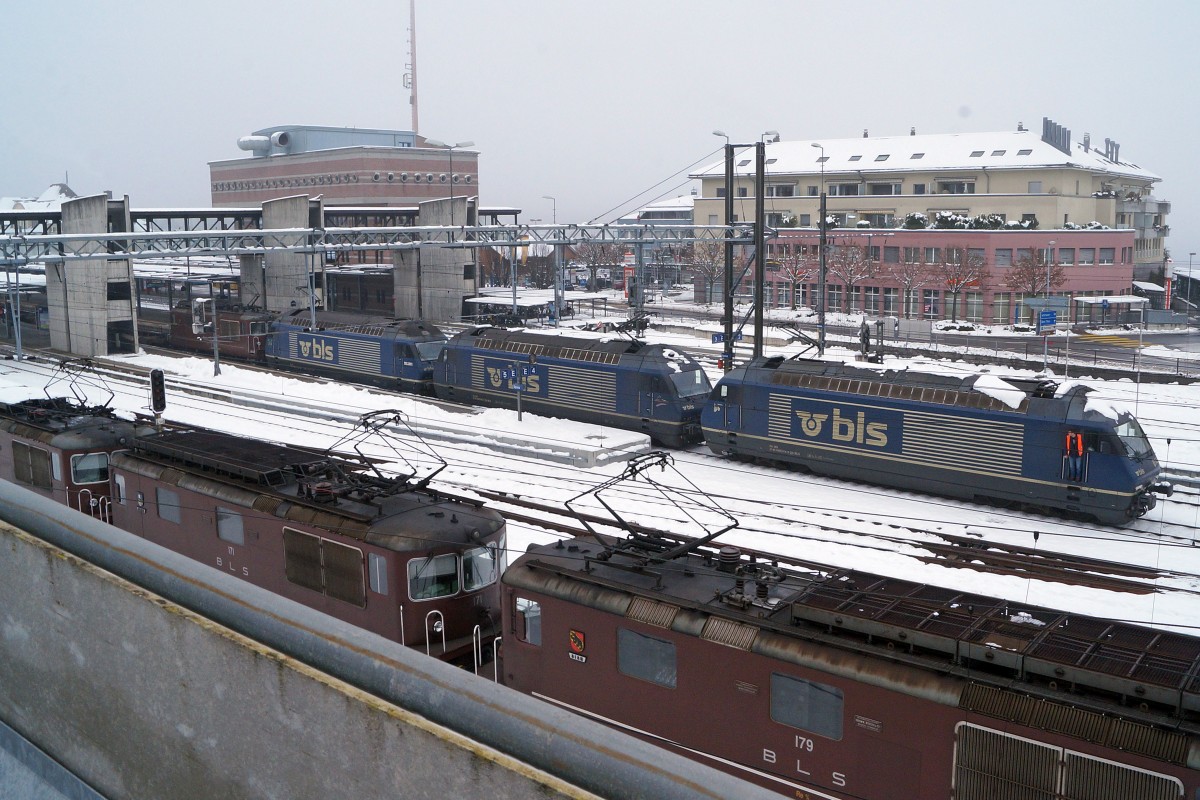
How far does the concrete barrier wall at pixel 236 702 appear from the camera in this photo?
8.41 feet

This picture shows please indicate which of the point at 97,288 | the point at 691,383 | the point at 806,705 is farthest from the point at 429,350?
the point at 806,705

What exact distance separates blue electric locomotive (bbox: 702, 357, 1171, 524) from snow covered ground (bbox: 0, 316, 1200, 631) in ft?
2.27

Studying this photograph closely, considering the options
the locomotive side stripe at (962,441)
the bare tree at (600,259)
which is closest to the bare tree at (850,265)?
the bare tree at (600,259)

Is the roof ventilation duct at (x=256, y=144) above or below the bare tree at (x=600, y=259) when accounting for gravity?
above

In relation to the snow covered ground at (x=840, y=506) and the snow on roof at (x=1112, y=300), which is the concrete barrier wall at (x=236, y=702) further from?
the snow on roof at (x=1112, y=300)

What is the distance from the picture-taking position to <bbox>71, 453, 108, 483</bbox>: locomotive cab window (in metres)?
20.4

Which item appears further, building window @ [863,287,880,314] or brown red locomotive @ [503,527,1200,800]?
building window @ [863,287,880,314]

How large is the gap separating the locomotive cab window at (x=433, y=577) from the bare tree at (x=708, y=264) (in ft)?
223

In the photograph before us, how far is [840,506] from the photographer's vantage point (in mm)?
26812

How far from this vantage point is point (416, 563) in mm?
13898

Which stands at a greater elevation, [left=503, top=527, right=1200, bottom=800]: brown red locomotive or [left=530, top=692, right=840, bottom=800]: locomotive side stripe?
[left=503, top=527, right=1200, bottom=800]: brown red locomotive

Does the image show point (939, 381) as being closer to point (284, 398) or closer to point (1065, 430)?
point (1065, 430)

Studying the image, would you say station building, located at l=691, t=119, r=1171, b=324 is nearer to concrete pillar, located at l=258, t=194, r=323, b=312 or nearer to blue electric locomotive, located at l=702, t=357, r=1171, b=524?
concrete pillar, located at l=258, t=194, r=323, b=312

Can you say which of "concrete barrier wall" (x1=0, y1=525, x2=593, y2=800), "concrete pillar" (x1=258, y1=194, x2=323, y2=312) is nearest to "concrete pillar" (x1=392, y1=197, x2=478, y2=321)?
"concrete pillar" (x1=258, y1=194, x2=323, y2=312)
